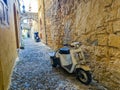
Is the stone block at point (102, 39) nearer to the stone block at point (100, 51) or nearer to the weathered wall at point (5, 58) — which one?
the stone block at point (100, 51)

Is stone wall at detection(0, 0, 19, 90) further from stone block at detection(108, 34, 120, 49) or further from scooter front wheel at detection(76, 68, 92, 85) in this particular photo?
stone block at detection(108, 34, 120, 49)

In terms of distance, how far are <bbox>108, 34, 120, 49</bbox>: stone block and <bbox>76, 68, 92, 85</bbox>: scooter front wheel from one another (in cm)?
66

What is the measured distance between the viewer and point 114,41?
82.1 inches

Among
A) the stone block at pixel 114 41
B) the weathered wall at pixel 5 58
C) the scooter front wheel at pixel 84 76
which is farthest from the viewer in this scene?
the scooter front wheel at pixel 84 76

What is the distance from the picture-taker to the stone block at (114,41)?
2.02 m

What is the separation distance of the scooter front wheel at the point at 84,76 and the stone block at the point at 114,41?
2.16ft

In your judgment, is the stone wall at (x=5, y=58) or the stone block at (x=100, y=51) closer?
the stone wall at (x=5, y=58)

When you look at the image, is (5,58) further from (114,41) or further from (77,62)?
(114,41)

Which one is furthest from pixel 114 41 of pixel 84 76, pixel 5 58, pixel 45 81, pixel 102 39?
pixel 5 58

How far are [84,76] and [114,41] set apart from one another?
0.84 m

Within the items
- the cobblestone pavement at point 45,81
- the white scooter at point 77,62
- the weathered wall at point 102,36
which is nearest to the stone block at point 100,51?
A: the weathered wall at point 102,36

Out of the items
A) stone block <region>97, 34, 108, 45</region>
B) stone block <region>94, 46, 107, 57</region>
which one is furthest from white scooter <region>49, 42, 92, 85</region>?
stone block <region>97, 34, 108, 45</region>

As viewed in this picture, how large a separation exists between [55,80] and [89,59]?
77cm

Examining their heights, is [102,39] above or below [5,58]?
above
